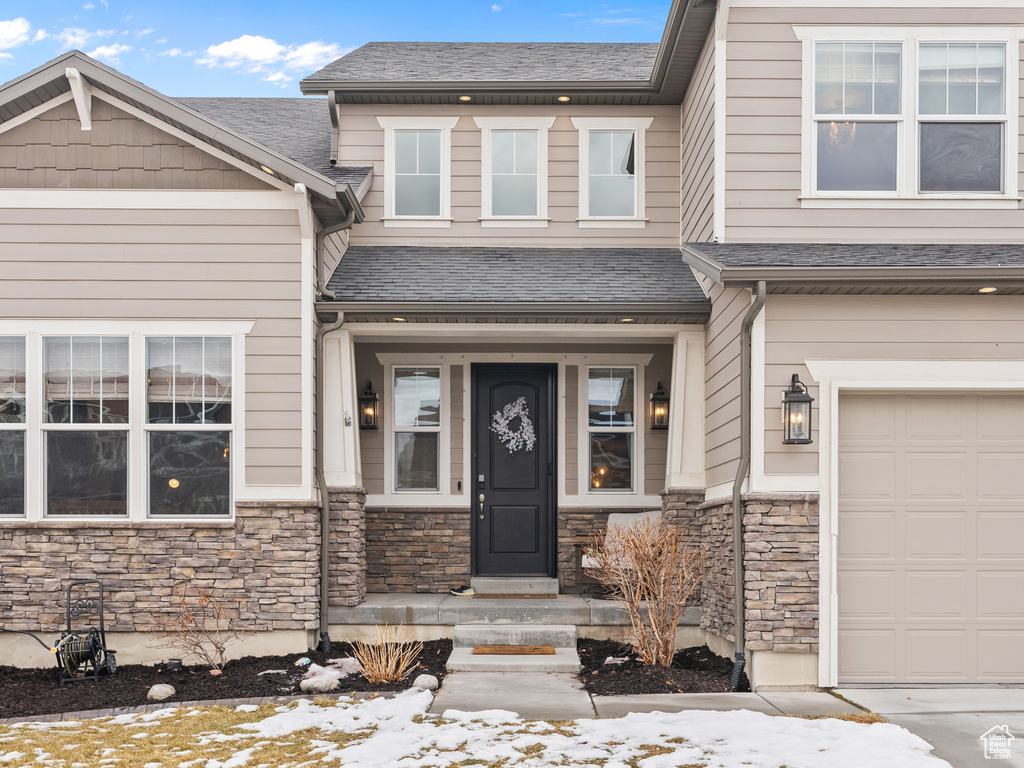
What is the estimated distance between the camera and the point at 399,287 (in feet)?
27.1

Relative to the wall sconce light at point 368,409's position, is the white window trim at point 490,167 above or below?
above

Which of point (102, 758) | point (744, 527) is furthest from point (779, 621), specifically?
point (102, 758)

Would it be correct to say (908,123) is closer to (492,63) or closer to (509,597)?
(492,63)

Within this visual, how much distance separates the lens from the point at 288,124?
10.3 meters

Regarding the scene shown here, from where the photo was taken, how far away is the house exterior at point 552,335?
684cm

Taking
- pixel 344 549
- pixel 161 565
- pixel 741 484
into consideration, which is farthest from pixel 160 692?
pixel 741 484

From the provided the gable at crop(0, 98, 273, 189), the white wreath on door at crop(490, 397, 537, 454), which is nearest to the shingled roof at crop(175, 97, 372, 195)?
the gable at crop(0, 98, 273, 189)

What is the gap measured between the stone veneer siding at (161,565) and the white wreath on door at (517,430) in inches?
97.2

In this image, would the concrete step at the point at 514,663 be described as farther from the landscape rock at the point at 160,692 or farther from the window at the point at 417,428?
the window at the point at 417,428

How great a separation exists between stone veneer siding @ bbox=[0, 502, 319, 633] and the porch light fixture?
148 inches

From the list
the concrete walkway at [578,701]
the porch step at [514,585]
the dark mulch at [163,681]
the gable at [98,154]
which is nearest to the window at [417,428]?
the porch step at [514,585]

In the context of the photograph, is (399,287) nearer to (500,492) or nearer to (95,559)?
(500,492)

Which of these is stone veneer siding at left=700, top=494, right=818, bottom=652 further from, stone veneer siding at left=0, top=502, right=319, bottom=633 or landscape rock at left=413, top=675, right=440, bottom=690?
stone veneer siding at left=0, top=502, right=319, bottom=633

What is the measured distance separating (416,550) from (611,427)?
7.38ft
